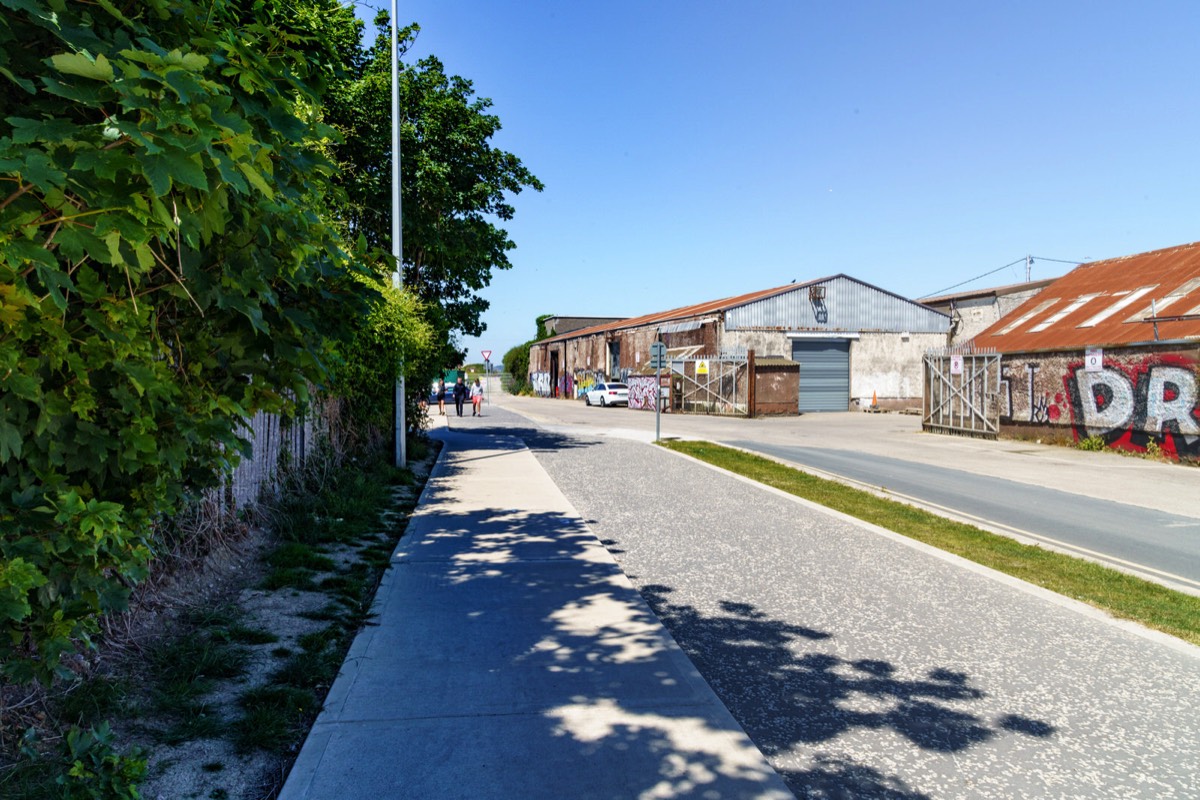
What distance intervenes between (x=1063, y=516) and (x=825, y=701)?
8.01 meters

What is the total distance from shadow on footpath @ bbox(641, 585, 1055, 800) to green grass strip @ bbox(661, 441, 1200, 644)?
2.43 metres

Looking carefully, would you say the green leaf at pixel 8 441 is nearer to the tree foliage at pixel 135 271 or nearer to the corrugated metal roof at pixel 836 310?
the tree foliage at pixel 135 271

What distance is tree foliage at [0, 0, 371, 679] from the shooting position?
200 centimetres

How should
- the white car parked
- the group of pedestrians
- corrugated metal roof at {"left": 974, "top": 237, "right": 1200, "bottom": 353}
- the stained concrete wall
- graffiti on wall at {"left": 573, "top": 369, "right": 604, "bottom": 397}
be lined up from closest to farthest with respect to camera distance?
corrugated metal roof at {"left": 974, "top": 237, "right": 1200, "bottom": 353}
the group of pedestrians
the stained concrete wall
the white car parked
graffiti on wall at {"left": 573, "top": 369, "right": 604, "bottom": 397}

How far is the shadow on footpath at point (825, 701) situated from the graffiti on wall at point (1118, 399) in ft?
54.6

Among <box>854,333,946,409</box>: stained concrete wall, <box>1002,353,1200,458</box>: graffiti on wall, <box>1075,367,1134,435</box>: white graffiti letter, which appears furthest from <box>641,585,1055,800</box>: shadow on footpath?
<box>854,333,946,409</box>: stained concrete wall

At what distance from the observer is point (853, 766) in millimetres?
3391

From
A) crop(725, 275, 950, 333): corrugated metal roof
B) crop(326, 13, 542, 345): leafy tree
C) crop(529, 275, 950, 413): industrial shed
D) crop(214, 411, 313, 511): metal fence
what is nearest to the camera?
crop(214, 411, 313, 511): metal fence

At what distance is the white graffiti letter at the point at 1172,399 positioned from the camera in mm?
16781

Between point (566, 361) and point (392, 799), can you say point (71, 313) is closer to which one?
point (392, 799)

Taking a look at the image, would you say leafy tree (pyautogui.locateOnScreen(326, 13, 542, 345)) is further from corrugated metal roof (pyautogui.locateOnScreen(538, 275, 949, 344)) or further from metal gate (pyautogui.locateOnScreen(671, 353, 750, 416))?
corrugated metal roof (pyautogui.locateOnScreen(538, 275, 949, 344))

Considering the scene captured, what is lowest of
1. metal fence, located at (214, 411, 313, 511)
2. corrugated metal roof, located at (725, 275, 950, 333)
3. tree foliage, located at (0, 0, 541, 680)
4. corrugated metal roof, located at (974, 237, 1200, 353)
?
metal fence, located at (214, 411, 313, 511)

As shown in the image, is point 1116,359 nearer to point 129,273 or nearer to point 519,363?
point 129,273

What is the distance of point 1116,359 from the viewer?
18844 mm
